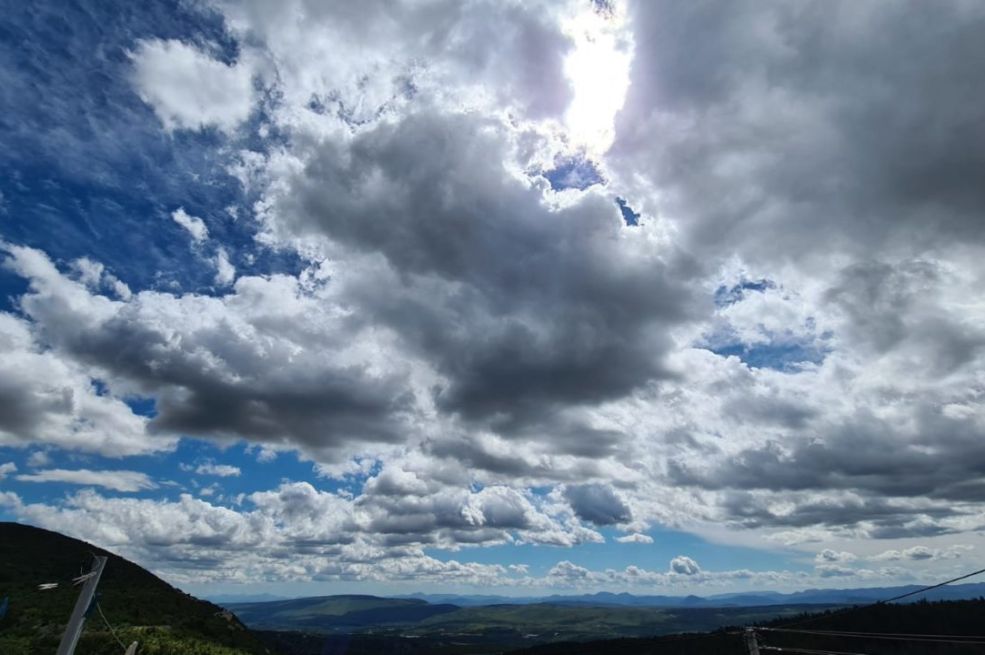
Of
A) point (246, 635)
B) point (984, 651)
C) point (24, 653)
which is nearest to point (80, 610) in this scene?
point (24, 653)

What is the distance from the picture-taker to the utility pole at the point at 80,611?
1240 inches

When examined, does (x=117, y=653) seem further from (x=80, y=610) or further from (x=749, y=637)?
(x=749, y=637)

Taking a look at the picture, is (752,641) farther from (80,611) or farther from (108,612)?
(108,612)

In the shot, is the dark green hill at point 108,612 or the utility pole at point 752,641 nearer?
the utility pole at point 752,641

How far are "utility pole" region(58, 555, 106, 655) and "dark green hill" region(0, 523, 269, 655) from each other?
1100mm

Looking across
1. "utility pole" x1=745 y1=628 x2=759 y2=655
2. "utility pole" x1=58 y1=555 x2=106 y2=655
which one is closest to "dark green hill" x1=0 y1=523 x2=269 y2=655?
"utility pole" x1=58 y1=555 x2=106 y2=655

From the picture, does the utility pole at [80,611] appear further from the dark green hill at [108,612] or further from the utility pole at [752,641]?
the utility pole at [752,641]

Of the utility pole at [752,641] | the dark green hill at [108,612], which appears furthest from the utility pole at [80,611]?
the utility pole at [752,641]

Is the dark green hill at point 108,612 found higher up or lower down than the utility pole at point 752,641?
higher up

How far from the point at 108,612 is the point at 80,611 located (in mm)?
74961

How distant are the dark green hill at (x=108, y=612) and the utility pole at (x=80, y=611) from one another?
110 cm

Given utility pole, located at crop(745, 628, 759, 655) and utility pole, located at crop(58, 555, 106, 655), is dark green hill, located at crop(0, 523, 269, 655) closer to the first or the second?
utility pole, located at crop(58, 555, 106, 655)

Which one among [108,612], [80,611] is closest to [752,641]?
[80,611]

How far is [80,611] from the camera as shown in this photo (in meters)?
32.4
